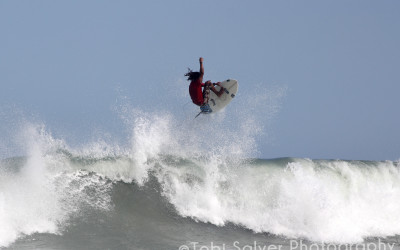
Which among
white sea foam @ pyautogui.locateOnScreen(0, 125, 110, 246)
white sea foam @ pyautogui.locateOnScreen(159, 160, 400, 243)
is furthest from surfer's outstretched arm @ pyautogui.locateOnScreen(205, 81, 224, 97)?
white sea foam @ pyautogui.locateOnScreen(0, 125, 110, 246)

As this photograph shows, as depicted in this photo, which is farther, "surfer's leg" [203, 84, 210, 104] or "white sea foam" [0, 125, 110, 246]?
"surfer's leg" [203, 84, 210, 104]

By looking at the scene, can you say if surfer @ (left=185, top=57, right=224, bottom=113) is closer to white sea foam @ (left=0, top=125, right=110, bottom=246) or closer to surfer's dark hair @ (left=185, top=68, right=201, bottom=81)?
surfer's dark hair @ (left=185, top=68, right=201, bottom=81)

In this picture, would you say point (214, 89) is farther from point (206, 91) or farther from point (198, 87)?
point (198, 87)

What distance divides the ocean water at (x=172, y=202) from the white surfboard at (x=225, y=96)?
0.50 m

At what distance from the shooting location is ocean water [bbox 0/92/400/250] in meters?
9.34

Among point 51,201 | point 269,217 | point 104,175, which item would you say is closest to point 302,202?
point 269,217

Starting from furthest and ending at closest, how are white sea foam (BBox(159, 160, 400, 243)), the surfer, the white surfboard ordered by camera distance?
the white surfboard < white sea foam (BBox(159, 160, 400, 243)) < the surfer

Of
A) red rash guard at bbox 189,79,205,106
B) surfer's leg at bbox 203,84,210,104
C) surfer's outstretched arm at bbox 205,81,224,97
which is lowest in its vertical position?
red rash guard at bbox 189,79,205,106

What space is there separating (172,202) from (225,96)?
2852 millimetres

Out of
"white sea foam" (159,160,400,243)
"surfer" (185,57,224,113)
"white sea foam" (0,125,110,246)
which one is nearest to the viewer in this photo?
"white sea foam" (0,125,110,246)

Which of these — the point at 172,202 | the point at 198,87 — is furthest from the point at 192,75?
A: the point at 172,202

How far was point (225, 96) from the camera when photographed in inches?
474

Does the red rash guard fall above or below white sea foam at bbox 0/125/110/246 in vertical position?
above

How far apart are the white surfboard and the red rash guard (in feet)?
3.81
